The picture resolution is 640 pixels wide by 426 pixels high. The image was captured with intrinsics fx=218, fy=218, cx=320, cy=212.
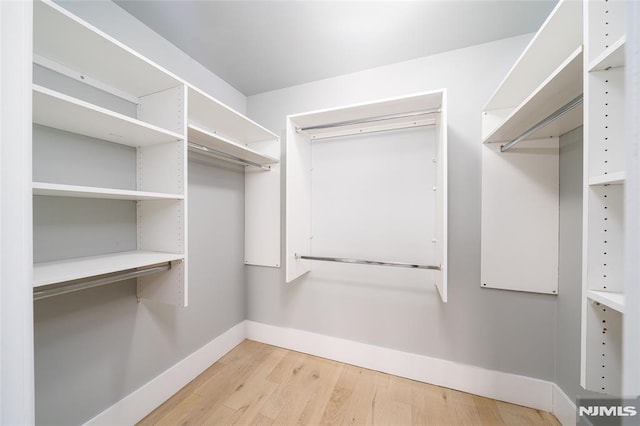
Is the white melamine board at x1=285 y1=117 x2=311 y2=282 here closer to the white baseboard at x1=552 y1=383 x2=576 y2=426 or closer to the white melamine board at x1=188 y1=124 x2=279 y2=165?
the white melamine board at x1=188 y1=124 x2=279 y2=165

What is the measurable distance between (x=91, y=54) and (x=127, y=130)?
346 mm

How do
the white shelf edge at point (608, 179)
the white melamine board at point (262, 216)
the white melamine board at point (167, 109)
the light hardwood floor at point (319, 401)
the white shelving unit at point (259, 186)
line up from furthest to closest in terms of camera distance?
the white melamine board at point (262, 216), the white shelving unit at point (259, 186), the light hardwood floor at point (319, 401), the white melamine board at point (167, 109), the white shelf edge at point (608, 179)

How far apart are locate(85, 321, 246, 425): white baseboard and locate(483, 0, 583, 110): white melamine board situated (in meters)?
2.78

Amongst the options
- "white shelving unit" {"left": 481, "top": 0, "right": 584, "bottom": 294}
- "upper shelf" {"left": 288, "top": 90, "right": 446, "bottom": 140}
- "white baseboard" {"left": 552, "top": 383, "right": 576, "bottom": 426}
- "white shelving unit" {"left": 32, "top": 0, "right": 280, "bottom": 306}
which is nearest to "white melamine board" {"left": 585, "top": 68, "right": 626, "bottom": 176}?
"white shelving unit" {"left": 481, "top": 0, "right": 584, "bottom": 294}

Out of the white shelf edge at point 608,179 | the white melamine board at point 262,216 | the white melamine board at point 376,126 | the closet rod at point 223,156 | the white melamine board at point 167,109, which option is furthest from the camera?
the white melamine board at point 262,216

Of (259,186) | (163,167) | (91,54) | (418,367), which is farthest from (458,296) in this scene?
(91,54)

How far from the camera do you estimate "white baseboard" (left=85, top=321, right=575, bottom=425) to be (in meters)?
1.33

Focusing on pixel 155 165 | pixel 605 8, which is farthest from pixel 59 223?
pixel 605 8

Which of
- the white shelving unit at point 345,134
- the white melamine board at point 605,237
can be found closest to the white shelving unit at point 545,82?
the white shelving unit at point 345,134

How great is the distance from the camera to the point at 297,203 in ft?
6.08

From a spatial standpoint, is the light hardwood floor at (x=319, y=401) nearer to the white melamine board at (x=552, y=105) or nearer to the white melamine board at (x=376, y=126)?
the white melamine board at (x=552, y=105)

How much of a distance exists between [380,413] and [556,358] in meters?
1.20

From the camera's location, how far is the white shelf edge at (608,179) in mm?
573

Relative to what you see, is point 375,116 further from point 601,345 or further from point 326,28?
point 601,345
